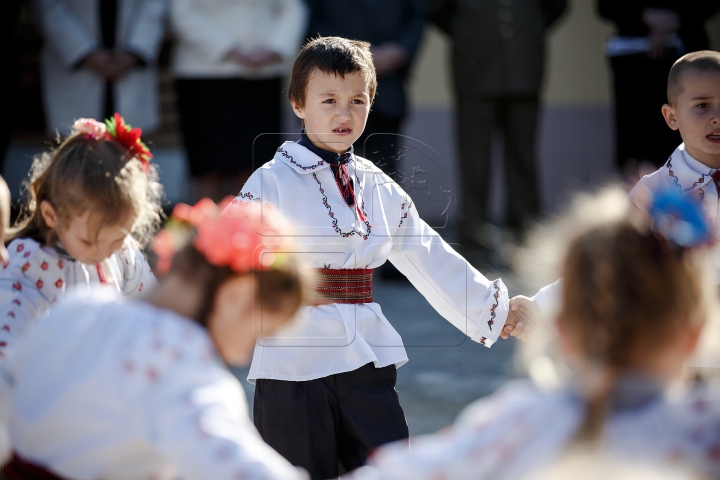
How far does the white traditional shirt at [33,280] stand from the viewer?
2.15 metres

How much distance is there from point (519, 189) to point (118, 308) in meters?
4.47

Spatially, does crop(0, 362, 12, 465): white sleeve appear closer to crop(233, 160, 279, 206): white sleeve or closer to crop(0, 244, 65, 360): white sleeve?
crop(0, 244, 65, 360): white sleeve

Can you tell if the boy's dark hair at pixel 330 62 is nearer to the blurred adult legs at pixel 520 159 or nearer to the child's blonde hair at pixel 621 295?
the child's blonde hair at pixel 621 295

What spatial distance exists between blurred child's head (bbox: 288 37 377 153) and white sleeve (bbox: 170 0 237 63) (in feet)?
7.23

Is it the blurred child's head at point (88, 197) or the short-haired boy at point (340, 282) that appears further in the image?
the short-haired boy at point (340, 282)

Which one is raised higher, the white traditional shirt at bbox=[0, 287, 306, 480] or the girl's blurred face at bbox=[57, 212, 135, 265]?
the girl's blurred face at bbox=[57, 212, 135, 265]

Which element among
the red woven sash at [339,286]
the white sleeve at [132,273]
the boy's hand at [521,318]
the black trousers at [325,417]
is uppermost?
the white sleeve at [132,273]

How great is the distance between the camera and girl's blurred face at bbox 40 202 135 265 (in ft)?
7.43

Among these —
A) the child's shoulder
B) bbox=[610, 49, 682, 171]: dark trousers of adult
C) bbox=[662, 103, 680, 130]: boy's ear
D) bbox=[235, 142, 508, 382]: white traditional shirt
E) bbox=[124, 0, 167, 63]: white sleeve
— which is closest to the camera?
the child's shoulder

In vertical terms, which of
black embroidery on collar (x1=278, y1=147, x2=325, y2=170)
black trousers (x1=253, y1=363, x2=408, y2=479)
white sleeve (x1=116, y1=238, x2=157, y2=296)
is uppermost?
black embroidery on collar (x1=278, y1=147, x2=325, y2=170)

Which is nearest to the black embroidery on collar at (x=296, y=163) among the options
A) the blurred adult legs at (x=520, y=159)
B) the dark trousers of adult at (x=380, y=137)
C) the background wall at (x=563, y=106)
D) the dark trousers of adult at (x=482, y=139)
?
the dark trousers of adult at (x=380, y=137)

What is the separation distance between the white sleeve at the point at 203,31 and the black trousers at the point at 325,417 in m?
2.64

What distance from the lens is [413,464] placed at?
55.4 inches

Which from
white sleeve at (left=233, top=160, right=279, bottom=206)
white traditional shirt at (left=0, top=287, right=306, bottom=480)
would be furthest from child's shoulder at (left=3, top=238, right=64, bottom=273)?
white traditional shirt at (left=0, top=287, right=306, bottom=480)
